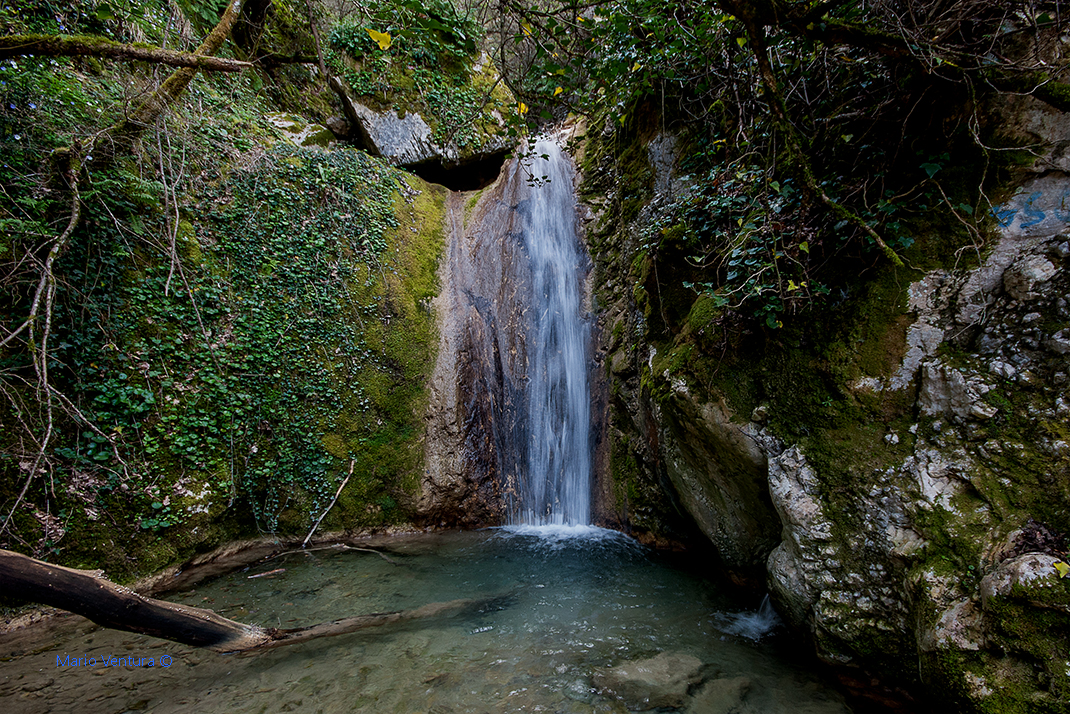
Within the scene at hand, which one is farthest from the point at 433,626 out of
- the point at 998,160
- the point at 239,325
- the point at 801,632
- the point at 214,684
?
the point at 998,160

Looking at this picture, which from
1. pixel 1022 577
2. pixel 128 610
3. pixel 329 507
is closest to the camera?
pixel 1022 577

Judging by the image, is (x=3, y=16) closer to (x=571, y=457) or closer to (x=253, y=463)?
(x=253, y=463)

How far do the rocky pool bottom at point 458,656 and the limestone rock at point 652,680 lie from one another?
1 cm

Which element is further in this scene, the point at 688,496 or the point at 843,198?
the point at 688,496

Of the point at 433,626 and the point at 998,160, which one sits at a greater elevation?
the point at 998,160

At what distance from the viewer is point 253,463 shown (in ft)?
17.3

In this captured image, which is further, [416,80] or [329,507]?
[416,80]

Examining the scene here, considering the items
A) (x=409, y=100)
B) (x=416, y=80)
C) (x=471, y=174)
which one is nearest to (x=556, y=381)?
(x=471, y=174)

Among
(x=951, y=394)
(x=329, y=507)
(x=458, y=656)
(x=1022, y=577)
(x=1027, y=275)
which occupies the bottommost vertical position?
(x=458, y=656)

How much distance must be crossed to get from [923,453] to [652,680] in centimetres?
235

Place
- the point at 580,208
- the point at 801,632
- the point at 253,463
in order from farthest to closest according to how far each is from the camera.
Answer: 1. the point at 580,208
2. the point at 253,463
3. the point at 801,632

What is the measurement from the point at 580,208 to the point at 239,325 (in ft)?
19.5

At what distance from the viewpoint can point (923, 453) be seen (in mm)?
2562

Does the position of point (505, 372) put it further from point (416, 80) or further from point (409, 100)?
point (416, 80)
